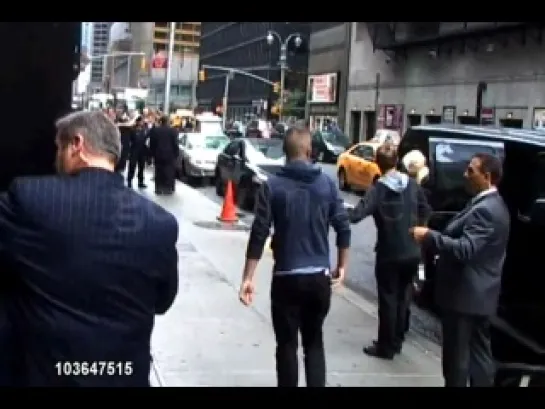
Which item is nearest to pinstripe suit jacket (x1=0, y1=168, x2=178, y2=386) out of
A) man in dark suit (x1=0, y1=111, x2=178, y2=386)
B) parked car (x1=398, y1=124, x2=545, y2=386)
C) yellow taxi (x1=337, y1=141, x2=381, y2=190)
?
man in dark suit (x1=0, y1=111, x2=178, y2=386)

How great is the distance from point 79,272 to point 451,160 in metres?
5.86

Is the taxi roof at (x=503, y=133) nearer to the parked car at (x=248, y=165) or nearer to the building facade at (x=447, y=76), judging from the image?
the parked car at (x=248, y=165)

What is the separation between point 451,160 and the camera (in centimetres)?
840

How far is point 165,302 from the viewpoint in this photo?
3209 mm

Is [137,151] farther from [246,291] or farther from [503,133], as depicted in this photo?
[246,291]

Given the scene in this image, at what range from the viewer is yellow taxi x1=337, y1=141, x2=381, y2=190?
23828 millimetres

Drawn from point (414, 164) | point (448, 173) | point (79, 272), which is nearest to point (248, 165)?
point (448, 173)

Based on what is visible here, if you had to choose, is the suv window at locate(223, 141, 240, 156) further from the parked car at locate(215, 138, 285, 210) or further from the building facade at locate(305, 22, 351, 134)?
the building facade at locate(305, 22, 351, 134)

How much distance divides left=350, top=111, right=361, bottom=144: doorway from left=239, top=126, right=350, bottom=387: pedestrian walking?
41476mm

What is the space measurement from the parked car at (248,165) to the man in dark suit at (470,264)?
1200cm

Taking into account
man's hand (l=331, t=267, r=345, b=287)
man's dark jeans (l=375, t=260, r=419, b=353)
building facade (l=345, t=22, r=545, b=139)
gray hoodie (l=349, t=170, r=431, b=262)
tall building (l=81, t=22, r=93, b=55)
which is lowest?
man's dark jeans (l=375, t=260, r=419, b=353)
